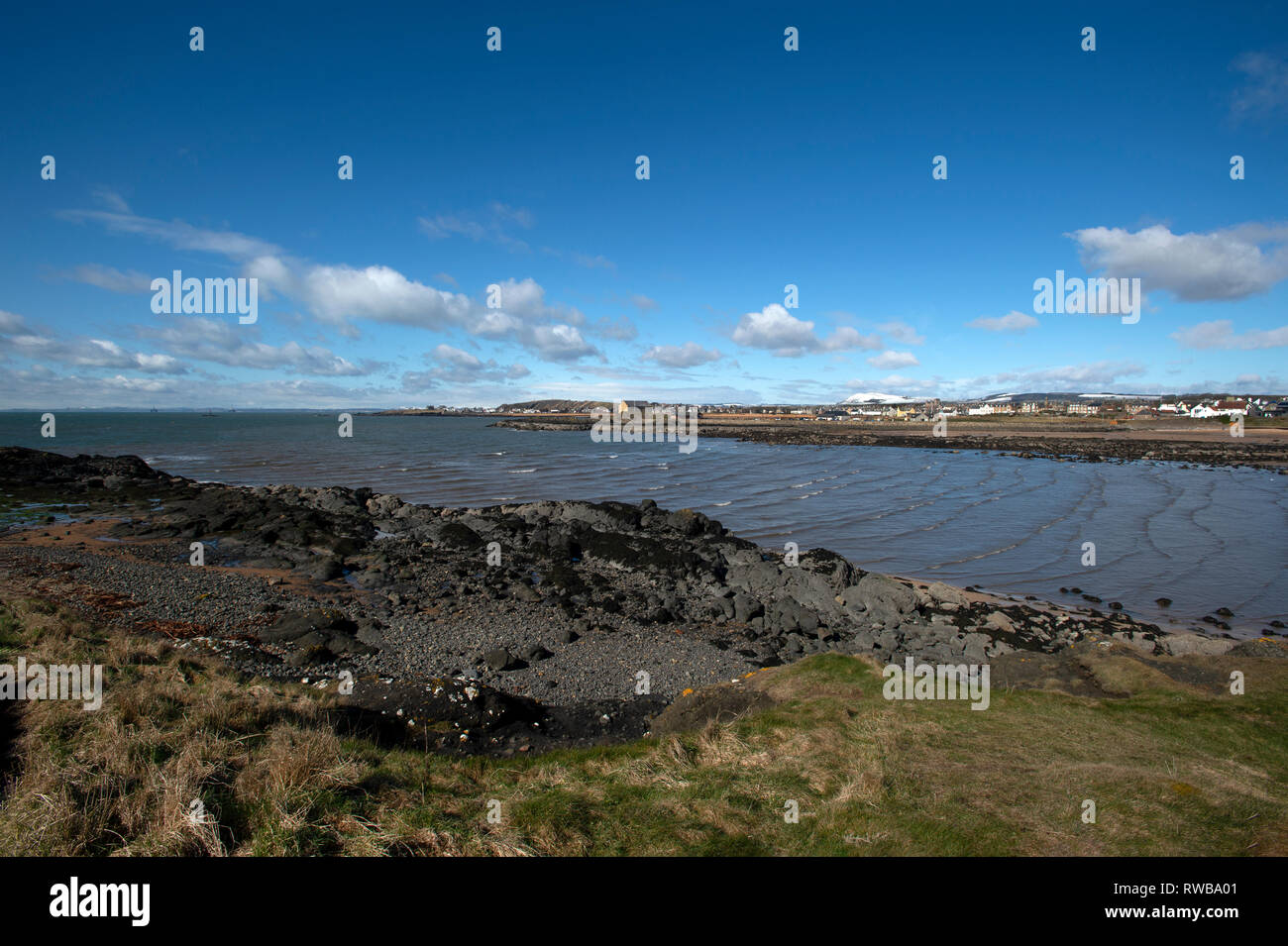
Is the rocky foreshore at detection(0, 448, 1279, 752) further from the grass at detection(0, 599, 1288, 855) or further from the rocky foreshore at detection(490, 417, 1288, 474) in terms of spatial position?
the rocky foreshore at detection(490, 417, 1288, 474)

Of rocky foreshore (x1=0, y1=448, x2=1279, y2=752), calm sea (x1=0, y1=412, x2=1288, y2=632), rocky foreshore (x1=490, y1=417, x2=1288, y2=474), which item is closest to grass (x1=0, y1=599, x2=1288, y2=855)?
rocky foreshore (x1=0, y1=448, x2=1279, y2=752)

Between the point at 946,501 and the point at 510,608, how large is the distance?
32157 mm

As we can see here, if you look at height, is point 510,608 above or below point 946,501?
below

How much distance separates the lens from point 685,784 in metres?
6.40

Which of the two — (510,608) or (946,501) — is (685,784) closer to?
(510,608)

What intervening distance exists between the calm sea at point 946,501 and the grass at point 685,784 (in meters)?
14.1

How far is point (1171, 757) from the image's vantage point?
261 inches

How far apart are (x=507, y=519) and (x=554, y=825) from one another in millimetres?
23542

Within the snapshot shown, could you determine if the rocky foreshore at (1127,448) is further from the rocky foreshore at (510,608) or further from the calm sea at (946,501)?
the rocky foreshore at (510,608)

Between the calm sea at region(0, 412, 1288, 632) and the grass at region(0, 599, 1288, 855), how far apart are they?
14.1 metres

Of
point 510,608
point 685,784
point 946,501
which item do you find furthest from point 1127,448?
point 685,784

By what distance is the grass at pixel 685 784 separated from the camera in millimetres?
4945
